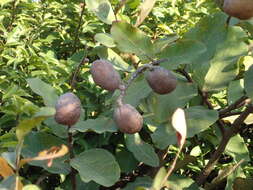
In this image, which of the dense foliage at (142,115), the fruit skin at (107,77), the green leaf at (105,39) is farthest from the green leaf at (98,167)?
the green leaf at (105,39)

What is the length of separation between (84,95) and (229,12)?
518 mm

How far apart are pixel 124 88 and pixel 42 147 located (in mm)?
194

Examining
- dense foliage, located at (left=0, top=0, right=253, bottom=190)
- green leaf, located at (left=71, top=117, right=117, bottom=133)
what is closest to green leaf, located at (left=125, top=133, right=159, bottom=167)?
dense foliage, located at (left=0, top=0, right=253, bottom=190)

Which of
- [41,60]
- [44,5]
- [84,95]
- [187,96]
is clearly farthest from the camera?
[44,5]

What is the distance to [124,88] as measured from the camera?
682 millimetres

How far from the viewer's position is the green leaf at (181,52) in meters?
0.74

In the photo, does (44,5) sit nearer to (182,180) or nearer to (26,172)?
(26,172)

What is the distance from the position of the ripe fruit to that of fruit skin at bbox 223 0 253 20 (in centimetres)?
13

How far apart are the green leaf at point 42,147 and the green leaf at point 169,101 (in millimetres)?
171

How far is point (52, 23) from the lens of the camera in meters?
1.68

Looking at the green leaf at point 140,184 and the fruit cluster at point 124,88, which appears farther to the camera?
the green leaf at point 140,184

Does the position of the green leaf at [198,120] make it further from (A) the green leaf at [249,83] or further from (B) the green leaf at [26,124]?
(B) the green leaf at [26,124]

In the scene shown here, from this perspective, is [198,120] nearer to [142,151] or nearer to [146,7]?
[142,151]

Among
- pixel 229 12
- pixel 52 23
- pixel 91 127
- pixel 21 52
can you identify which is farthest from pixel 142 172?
pixel 52 23
